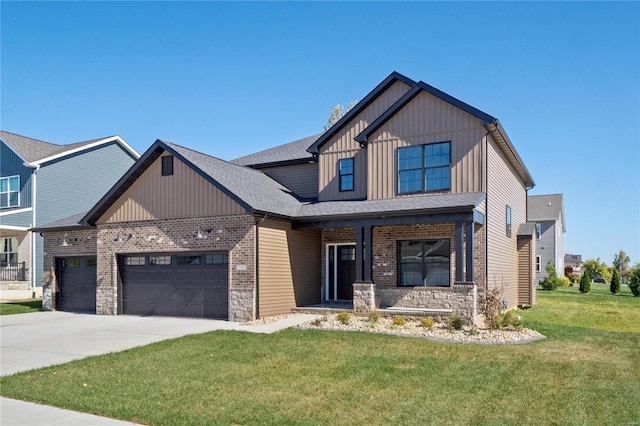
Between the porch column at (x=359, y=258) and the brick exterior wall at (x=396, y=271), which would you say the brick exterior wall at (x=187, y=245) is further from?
the brick exterior wall at (x=396, y=271)

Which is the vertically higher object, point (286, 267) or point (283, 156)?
point (283, 156)

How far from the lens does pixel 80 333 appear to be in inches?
569

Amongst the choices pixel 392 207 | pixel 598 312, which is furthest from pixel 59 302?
pixel 598 312

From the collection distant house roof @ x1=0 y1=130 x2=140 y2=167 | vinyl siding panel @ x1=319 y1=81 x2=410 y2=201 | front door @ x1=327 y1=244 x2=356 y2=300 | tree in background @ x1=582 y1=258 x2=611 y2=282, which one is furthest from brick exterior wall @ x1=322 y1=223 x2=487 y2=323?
tree in background @ x1=582 y1=258 x2=611 y2=282

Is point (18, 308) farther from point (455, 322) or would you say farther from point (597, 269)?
point (597, 269)

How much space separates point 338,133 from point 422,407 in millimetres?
13693

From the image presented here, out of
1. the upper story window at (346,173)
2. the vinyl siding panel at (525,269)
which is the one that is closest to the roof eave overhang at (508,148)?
the vinyl siding panel at (525,269)

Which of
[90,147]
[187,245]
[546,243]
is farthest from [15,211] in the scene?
[546,243]

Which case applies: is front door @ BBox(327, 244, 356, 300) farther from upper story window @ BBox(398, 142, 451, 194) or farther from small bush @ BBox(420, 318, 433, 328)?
small bush @ BBox(420, 318, 433, 328)

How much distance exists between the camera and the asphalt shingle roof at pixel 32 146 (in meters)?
29.6

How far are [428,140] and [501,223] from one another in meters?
4.59

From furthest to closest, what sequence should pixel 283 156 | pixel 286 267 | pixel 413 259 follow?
pixel 283 156
pixel 286 267
pixel 413 259

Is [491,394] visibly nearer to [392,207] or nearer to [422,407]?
[422,407]

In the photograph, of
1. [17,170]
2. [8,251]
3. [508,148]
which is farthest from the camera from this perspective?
[8,251]
